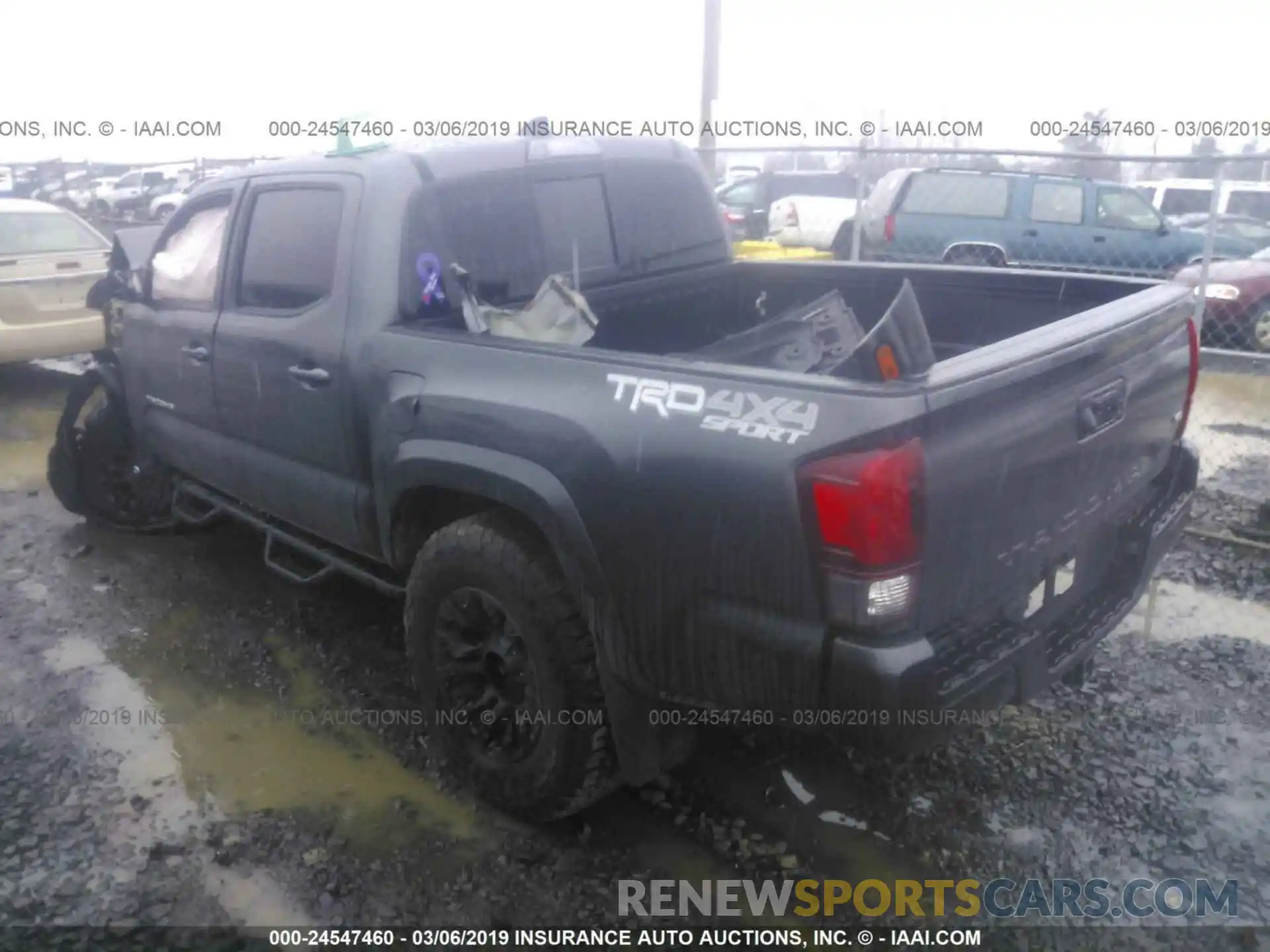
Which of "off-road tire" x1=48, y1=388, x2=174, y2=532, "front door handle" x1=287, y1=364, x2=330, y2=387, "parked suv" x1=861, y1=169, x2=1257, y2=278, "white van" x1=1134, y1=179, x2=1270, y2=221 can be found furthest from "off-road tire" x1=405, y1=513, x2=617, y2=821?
"white van" x1=1134, y1=179, x2=1270, y2=221

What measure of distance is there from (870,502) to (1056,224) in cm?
1113

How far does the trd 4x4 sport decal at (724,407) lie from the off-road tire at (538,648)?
605 mm

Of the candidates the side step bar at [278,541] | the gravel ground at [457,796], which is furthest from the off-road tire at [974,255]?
the side step bar at [278,541]

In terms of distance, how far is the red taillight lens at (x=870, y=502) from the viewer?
209 centimetres

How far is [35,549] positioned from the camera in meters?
5.38

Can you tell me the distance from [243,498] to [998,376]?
3142 millimetres

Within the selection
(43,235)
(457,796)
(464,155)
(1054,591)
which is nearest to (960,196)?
(43,235)

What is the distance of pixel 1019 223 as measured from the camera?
11844mm

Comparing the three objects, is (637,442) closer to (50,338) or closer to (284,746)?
(284,746)

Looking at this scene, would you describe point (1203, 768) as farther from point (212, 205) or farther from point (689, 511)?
point (212, 205)

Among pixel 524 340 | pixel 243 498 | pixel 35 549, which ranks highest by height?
pixel 524 340

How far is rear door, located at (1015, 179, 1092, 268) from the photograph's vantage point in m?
11.8

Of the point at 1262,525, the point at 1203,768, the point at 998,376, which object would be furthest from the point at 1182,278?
the point at 998,376

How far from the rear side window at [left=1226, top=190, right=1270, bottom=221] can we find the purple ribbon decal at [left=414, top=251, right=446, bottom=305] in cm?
1480
